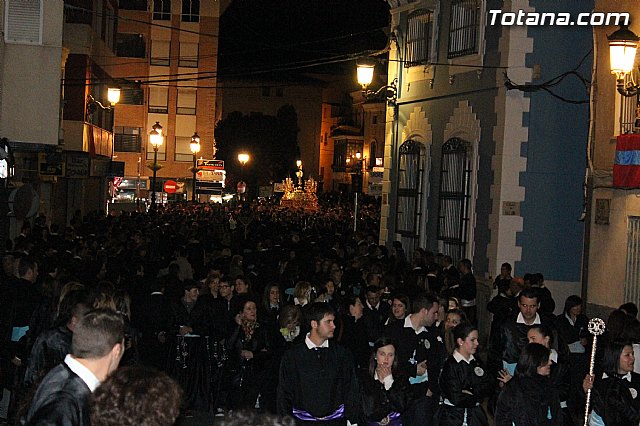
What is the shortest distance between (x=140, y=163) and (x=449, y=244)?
48.7 meters

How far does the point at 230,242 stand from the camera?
2675cm

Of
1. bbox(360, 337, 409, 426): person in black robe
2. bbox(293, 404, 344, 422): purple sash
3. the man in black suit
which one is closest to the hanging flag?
bbox(360, 337, 409, 426): person in black robe

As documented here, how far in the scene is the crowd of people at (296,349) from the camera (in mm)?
5660

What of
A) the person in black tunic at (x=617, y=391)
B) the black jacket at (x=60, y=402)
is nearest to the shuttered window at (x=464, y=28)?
the person in black tunic at (x=617, y=391)

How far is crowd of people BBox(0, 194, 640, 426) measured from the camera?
5.66m

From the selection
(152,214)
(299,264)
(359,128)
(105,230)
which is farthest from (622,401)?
(359,128)

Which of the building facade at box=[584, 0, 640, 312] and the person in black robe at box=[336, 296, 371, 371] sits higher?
the building facade at box=[584, 0, 640, 312]

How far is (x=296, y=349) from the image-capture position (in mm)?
8891

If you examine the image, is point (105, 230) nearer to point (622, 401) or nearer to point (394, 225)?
point (394, 225)

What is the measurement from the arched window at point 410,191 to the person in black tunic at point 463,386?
1595 centimetres

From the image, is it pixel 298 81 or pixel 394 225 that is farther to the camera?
pixel 298 81

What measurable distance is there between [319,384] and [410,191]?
17600 mm

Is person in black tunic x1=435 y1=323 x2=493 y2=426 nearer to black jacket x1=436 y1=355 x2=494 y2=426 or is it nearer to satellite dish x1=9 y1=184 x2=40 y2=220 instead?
black jacket x1=436 y1=355 x2=494 y2=426

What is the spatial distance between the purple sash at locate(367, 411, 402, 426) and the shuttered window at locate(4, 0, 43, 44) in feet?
53.7
